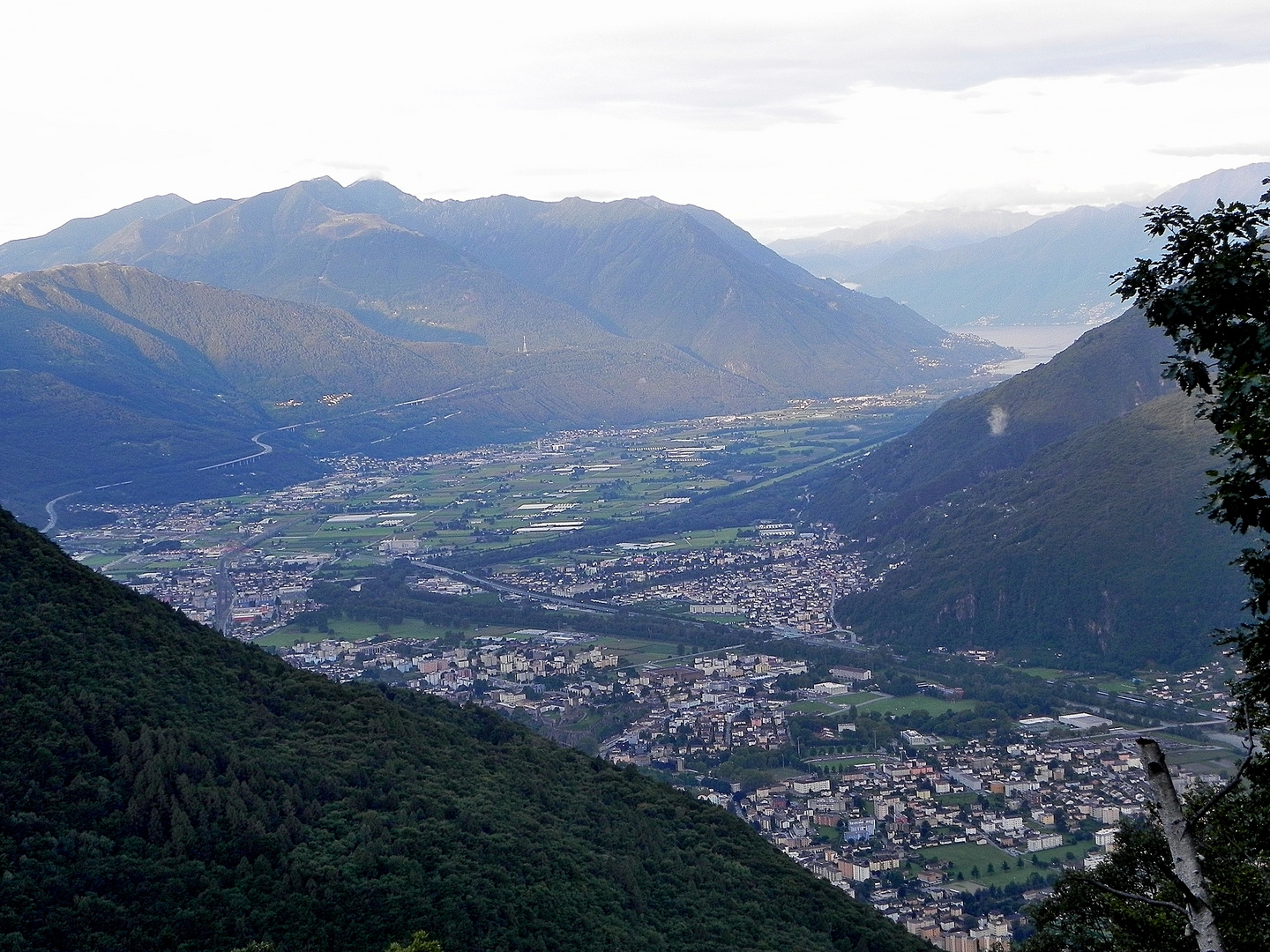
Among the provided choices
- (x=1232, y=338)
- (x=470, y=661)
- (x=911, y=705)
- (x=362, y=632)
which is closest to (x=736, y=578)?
(x=362, y=632)

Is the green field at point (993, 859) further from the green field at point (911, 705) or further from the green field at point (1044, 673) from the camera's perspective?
the green field at point (1044, 673)

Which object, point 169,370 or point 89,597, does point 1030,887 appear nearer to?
point 89,597

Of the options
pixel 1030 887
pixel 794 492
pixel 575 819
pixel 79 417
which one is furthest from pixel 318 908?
pixel 79 417

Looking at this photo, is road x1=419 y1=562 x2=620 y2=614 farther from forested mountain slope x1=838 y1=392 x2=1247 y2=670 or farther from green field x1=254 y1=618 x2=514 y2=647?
forested mountain slope x1=838 y1=392 x2=1247 y2=670

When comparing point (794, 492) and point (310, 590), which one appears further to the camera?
point (794, 492)

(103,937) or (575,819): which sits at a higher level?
(103,937)

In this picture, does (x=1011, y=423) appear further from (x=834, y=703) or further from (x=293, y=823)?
(x=293, y=823)

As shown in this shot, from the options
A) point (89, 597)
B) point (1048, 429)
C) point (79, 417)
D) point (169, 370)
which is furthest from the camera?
point (169, 370)
